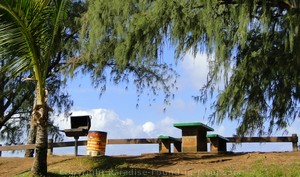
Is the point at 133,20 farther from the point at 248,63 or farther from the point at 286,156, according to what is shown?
the point at 286,156

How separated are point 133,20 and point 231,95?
426 centimetres

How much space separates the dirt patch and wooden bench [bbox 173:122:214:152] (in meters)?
0.31

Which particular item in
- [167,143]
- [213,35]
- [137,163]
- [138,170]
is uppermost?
[213,35]

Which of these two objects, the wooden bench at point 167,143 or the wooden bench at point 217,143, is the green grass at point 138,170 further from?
the wooden bench at point 217,143

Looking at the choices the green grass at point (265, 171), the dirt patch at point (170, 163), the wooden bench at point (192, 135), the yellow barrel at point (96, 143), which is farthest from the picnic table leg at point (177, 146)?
the green grass at point (265, 171)

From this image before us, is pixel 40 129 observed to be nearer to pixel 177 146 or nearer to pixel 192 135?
pixel 192 135

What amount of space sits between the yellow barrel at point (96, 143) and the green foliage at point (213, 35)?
2.12m

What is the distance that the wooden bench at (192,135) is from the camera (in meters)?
12.6

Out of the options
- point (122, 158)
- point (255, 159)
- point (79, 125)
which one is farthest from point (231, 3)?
point (79, 125)

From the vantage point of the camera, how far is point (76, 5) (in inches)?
750

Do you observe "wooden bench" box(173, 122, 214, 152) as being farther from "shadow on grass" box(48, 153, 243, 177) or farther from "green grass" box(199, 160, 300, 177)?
"green grass" box(199, 160, 300, 177)

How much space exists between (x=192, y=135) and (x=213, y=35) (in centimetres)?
333

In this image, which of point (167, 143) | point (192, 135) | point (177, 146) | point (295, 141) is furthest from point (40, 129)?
point (295, 141)

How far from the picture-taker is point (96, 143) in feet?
41.5
